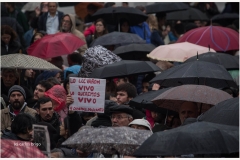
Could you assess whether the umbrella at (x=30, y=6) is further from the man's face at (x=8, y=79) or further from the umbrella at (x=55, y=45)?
the man's face at (x=8, y=79)

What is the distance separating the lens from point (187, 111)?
40.2ft

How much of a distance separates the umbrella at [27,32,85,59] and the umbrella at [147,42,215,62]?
5.24ft

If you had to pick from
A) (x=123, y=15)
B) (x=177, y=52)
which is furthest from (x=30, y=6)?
(x=177, y=52)

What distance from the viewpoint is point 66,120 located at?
13.1 meters

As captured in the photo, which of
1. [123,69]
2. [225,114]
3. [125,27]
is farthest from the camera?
[125,27]

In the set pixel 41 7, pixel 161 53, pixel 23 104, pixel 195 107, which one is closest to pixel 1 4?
pixel 41 7

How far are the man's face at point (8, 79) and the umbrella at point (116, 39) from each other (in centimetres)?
284

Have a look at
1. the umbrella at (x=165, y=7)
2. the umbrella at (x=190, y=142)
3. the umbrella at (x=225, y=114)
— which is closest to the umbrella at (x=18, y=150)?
the umbrella at (x=190, y=142)

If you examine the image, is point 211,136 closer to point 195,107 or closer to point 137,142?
point 137,142

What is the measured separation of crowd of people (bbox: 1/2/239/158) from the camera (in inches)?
482

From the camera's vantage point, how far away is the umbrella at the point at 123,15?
1964 centimetres

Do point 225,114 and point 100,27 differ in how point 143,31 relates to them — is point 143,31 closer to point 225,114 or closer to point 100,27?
point 100,27

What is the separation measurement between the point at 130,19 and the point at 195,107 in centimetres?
772

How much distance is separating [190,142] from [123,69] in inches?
238
